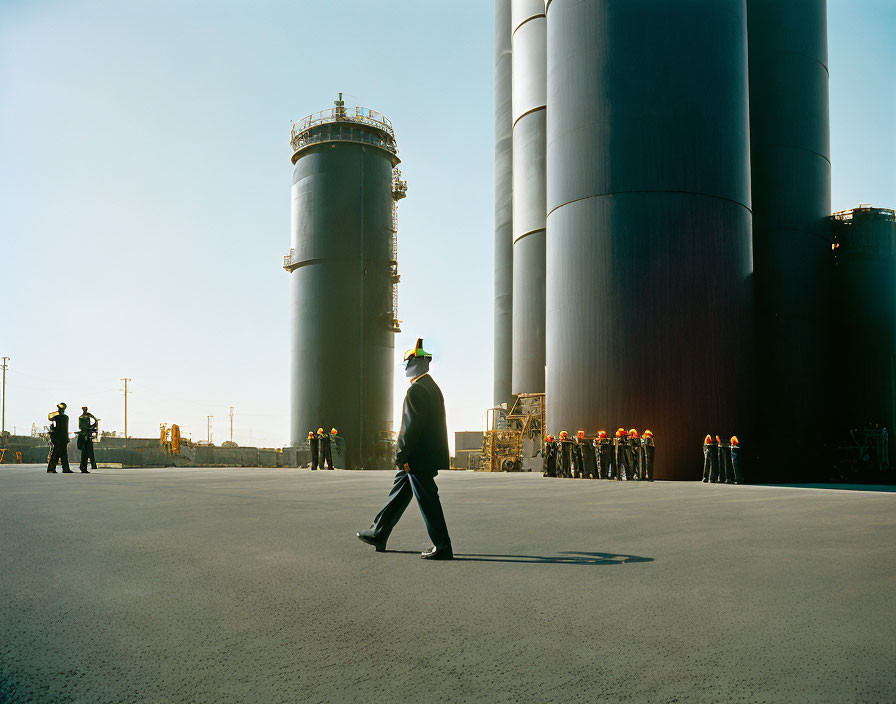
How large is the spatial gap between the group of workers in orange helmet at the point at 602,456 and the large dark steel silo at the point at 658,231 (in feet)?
2.29

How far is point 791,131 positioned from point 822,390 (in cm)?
1149

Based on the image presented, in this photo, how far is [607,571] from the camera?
233 inches

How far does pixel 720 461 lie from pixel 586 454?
4.54m

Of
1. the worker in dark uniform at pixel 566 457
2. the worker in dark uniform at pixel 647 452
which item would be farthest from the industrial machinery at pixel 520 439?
the worker in dark uniform at pixel 647 452

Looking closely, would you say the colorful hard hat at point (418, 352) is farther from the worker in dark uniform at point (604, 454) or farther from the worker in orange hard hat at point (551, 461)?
the worker in orange hard hat at point (551, 461)

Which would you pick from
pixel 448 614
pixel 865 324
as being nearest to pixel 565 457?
pixel 865 324

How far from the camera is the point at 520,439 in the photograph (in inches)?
1438

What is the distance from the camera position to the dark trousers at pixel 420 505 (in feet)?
21.4

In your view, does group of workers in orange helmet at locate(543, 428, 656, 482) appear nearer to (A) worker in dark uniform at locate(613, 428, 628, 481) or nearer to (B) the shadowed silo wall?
(A) worker in dark uniform at locate(613, 428, 628, 481)

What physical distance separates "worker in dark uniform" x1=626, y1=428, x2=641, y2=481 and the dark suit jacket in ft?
61.8

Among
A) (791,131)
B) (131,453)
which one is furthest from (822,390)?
(131,453)

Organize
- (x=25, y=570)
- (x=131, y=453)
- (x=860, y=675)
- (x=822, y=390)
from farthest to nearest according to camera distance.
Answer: (x=131, y=453), (x=822, y=390), (x=25, y=570), (x=860, y=675)

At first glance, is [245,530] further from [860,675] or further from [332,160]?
[332,160]

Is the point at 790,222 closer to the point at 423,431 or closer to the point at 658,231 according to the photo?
the point at 658,231
